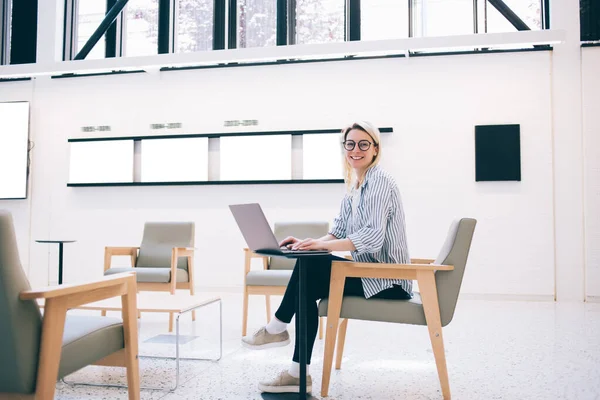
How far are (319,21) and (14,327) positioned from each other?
5688 mm

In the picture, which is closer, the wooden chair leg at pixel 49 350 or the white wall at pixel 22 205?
the wooden chair leg at pixel 49 350

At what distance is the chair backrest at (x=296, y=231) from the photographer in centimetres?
420

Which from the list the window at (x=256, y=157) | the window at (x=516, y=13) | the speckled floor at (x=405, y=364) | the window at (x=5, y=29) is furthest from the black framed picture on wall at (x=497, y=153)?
the window at (x=5, y=29)

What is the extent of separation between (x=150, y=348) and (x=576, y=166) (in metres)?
4.74

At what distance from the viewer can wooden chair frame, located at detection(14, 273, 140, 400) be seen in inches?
59.8

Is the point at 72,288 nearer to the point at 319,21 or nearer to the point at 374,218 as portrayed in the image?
the point at 374,218

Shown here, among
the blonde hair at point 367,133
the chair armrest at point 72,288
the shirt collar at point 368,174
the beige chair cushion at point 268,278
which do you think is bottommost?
the beige chair cushion at point 268,278

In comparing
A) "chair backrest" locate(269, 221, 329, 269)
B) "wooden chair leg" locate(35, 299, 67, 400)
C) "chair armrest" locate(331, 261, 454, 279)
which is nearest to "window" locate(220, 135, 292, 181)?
"chair backrest" locate(269, 221, 329, 269)

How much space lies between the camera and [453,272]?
2.24 metres

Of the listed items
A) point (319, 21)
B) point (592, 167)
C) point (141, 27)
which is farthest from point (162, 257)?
point (592, 167)

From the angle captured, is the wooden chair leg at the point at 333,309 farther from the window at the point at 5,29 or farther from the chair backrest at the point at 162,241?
the window at the point at 5,29

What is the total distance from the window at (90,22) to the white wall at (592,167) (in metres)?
6.10

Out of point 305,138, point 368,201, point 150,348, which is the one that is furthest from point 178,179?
point 368,201

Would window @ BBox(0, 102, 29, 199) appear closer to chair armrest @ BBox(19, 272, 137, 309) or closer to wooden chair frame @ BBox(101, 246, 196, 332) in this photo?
wooden chair frame @ BBox(101, 246, 196, 332)
